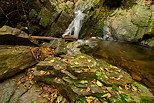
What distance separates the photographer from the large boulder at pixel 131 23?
29.2ft

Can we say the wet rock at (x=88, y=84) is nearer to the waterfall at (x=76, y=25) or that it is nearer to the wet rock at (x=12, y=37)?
the wet rock at (x=12, y=37)

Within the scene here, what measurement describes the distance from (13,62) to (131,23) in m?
10.7

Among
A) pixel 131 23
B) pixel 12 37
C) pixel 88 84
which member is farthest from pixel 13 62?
pixel 131 23

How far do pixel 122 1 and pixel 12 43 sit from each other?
41.0ft

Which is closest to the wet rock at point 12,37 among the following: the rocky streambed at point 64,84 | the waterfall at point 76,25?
the rocky streambed at point 64,84

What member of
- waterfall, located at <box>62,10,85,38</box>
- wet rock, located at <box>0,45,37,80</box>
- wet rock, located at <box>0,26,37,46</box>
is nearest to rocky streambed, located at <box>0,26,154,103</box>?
wet rock, located at <box>0,45,37,80</box>

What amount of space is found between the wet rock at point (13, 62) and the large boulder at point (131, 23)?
31.3ft

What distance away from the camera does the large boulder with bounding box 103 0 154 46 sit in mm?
8888

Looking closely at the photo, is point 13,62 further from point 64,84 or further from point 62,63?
point 64,84

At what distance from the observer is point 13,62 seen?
312cm

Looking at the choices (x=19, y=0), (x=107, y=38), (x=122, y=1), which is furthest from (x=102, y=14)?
(x=19, y=0)

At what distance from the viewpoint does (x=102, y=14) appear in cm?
1198

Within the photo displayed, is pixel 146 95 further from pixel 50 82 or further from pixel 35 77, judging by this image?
pixel 35 77

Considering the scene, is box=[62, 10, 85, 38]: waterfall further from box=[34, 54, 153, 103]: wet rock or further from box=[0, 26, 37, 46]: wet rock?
box=[34, 54, 153, 103]: wet rock
